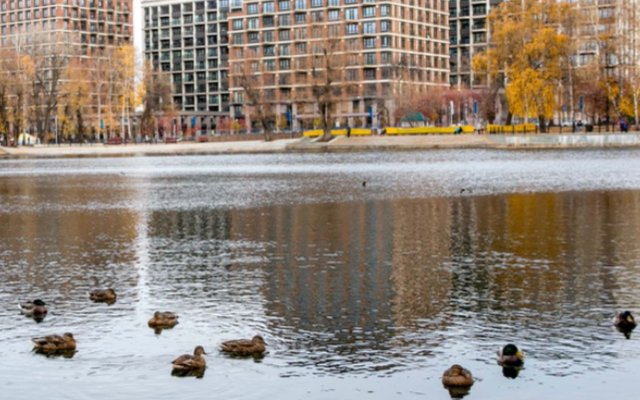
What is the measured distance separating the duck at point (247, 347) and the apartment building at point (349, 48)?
151369 mm

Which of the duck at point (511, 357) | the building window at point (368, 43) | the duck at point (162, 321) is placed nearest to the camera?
the duck at point (511, 357)

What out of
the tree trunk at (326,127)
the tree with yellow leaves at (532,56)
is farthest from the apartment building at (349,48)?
the tree with yellow leaves at (532,56)

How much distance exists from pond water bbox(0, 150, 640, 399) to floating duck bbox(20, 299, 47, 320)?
0.29m

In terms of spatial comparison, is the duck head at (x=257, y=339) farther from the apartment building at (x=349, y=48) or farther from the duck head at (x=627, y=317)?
the apartment building at (x=349, y=48)

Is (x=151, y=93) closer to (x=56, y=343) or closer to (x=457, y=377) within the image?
(x=56, y=343)

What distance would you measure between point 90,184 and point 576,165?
26215 mm

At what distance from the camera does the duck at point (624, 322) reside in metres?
14.0

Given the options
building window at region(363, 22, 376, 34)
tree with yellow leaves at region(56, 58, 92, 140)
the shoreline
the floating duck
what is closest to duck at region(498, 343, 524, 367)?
the floating duck

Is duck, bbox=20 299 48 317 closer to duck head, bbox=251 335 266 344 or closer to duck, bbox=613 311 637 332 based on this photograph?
duck head, bbox=251 335 266 344

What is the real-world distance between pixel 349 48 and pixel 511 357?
6228 inches

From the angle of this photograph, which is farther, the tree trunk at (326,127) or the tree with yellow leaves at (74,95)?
the tree with yellow leaves at (74,95)

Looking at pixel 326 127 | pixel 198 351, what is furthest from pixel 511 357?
pixel 326 127

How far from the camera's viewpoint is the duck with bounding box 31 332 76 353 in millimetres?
13402

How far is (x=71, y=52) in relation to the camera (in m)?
151
